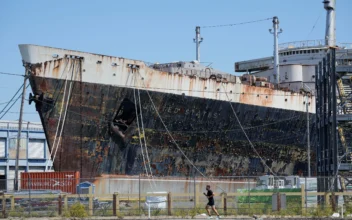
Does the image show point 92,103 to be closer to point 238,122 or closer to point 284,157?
point 238,122

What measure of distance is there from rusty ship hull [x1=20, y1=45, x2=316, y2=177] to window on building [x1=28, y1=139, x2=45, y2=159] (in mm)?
21526

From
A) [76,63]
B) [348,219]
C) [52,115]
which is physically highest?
[76,63]

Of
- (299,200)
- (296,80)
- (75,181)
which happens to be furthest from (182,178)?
(296,80)

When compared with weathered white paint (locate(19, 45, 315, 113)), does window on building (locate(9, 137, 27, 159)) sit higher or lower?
lower

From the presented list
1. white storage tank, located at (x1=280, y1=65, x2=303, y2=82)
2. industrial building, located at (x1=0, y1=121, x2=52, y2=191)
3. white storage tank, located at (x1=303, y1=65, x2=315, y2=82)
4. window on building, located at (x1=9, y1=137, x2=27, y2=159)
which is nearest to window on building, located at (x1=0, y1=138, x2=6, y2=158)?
industrial building, located at (x1=0, y1=121, x2=52, y2=191)

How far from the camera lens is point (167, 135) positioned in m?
39.3

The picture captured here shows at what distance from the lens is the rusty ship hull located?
35.8 meters

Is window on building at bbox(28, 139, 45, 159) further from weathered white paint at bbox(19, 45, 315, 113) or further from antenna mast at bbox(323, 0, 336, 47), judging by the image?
antenna mast at bbox(323, 0, 336, 47)

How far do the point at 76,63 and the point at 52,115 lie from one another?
273cm

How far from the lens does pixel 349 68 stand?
31156 mm

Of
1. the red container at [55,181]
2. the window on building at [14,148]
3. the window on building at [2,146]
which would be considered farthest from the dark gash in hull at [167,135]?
the window on building at [2,146]

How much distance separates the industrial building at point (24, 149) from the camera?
5603cm

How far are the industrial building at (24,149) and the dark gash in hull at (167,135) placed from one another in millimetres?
17305

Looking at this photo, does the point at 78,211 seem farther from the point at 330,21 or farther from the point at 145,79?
the point at 330,21
